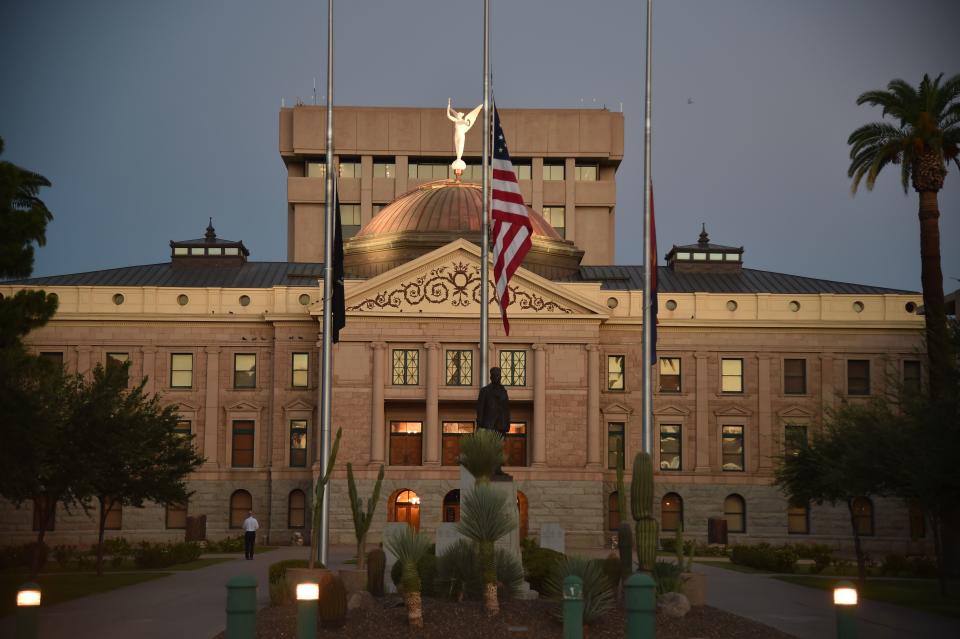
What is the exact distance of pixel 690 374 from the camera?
247 feet

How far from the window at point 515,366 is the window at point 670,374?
836 cm

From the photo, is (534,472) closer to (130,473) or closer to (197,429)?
(197,429)

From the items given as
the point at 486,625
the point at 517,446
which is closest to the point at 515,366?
the point at 517,446

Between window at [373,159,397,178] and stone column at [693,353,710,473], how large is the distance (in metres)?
34.2

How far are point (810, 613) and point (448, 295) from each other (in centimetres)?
4144

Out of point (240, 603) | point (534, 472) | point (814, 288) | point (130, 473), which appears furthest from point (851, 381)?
point (240, 603)

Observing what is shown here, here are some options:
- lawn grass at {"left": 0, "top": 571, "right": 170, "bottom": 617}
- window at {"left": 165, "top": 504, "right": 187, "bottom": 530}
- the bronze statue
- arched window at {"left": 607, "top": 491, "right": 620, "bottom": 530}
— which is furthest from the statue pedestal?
window at {"left": 165, "top": 504, "right": 187, "bottom": 530}

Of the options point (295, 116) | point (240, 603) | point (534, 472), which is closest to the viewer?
point (240, 603)

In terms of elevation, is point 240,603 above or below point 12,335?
below

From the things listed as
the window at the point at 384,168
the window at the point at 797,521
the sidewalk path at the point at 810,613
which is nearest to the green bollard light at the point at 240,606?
the sidewalk path at the point at 810,613

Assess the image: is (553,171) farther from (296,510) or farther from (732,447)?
(296,510)

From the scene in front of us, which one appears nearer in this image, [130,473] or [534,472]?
[130,473]

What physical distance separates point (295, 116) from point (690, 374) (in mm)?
40393

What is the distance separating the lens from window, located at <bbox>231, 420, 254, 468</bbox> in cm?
7444
